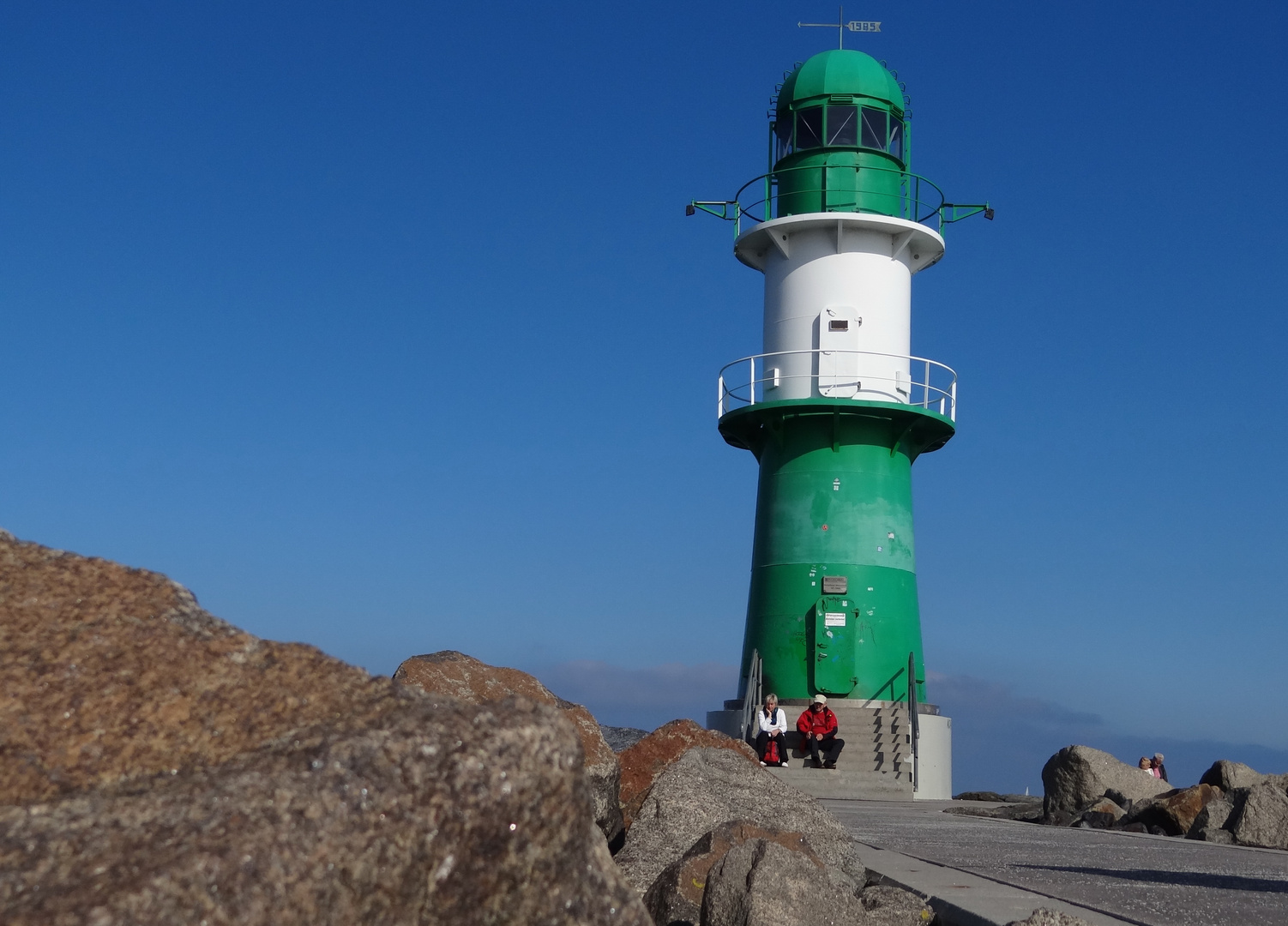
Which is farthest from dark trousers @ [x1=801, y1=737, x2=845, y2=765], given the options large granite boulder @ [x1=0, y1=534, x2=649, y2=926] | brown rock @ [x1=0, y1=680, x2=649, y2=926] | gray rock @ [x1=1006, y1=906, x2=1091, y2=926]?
brown rock @ [x1=0, y1=680, x2=649, y2=926]

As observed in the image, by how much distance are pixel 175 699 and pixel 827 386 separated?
2053 centimetres

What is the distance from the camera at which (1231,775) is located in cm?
1517

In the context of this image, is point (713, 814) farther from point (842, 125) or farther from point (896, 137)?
point (896, 137)

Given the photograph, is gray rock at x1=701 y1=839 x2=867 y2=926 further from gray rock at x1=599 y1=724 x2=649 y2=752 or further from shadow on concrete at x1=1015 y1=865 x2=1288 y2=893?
gray rock at x1=599 y1=724 x2=649 y2=752

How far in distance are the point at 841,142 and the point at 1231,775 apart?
12977 mm

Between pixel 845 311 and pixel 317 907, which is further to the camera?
pixel 845 311

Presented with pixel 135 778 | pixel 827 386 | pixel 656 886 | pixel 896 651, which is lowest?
pixel 656 886

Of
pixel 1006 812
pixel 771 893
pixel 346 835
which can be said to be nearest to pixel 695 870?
pixel 771 893

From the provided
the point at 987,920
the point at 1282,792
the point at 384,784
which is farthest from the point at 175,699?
the point at 1282,792

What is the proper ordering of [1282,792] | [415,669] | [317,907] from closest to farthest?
[317,907], [415,669], [1282,792]

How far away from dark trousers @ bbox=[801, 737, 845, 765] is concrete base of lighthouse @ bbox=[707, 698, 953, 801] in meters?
0.16

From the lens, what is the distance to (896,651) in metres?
22.8

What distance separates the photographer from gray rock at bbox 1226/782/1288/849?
11.5m

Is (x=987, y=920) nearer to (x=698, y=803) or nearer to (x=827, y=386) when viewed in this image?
(x=698, y=803)
